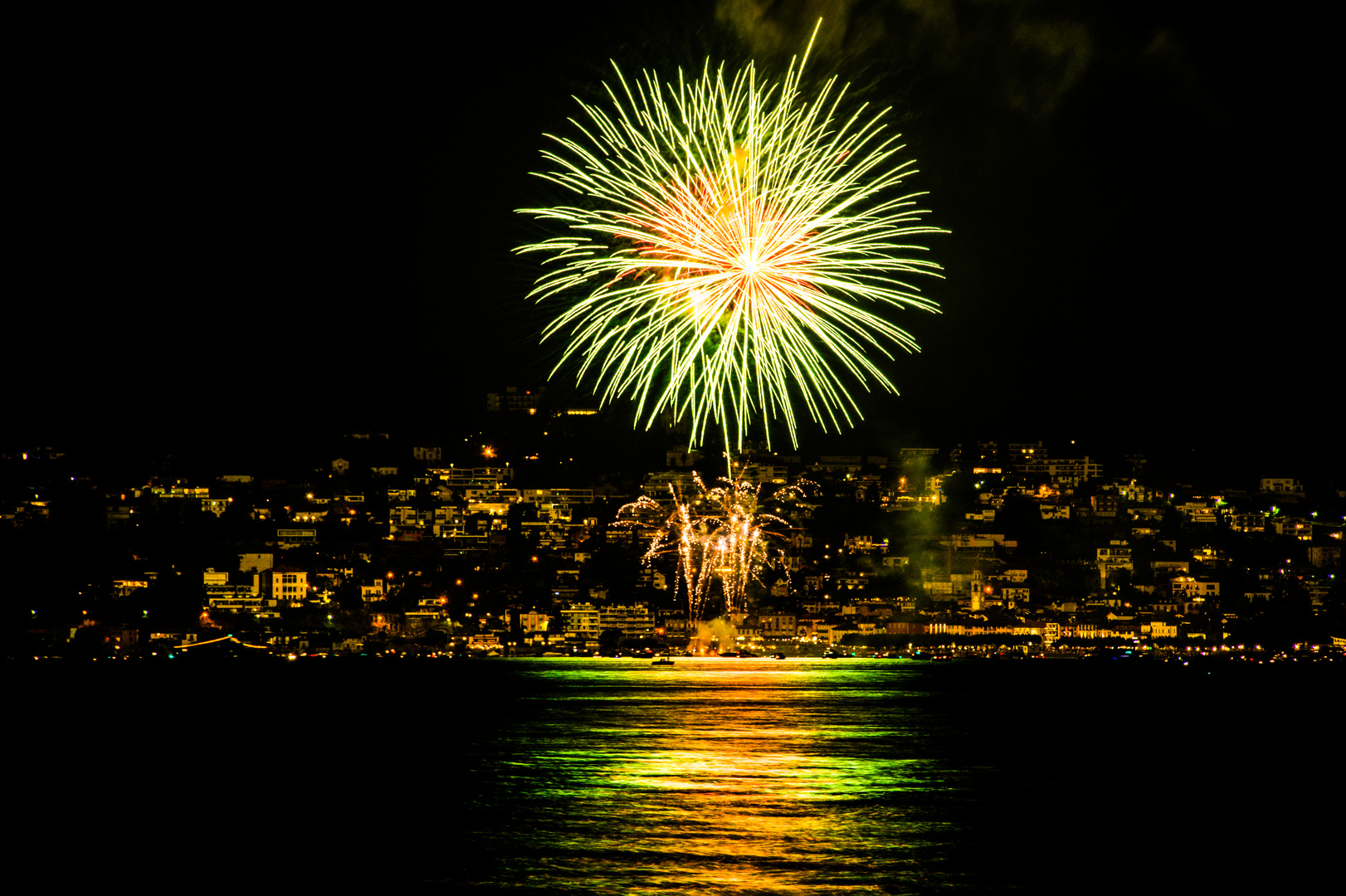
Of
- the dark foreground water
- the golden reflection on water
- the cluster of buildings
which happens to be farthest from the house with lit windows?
the golden reflection on water

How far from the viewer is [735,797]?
29797mm

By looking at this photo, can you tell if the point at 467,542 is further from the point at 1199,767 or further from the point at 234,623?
the point at 1199,767

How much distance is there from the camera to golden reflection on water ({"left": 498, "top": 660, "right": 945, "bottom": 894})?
21797mm

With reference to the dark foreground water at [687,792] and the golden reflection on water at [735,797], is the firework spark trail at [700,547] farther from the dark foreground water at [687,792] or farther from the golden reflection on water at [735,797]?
the golden reflection on water at [735,797]

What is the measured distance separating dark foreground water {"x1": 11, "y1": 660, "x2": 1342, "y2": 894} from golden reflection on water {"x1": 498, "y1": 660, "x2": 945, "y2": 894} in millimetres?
113

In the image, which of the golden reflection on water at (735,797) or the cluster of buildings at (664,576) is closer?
the golden reflection on water at (735,797)

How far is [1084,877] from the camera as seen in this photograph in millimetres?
22453

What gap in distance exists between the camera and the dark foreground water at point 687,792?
2277cm

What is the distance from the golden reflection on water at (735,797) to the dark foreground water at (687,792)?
0.11 m

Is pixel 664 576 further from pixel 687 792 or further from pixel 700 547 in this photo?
pixel 687 792

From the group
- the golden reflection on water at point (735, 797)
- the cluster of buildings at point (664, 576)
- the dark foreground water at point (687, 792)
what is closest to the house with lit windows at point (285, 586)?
the cluster of buildings at point (664, 576)

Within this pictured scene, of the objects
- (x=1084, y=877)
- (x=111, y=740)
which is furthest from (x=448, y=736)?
(x=1084, y=877)

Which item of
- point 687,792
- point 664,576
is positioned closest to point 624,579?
point 664,576

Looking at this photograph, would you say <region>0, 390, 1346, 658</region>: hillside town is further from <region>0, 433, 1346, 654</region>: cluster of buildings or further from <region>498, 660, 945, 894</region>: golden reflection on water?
<region>498, 660, 945, 894</region>: golden reflection on water
